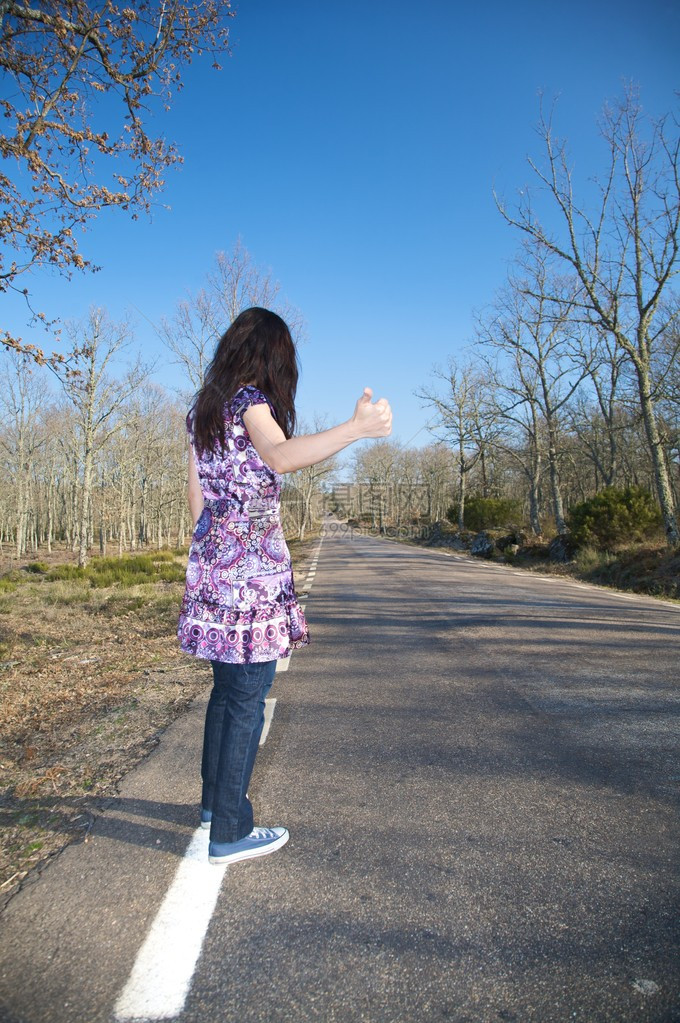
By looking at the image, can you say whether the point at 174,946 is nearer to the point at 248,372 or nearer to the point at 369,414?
the point at 369,414

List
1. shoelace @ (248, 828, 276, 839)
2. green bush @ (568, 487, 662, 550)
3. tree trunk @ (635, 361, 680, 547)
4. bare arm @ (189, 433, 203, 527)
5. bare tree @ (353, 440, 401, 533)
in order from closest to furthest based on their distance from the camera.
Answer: shoelace @ (248, 828, 276, 839) → bare arm @ (189, 433, 203, 527) → tree trunk @ (635, 361, 680, 547) → green bush @ (568, 487, 662, 550) → bare tree @ (353, 440, 401, 533)

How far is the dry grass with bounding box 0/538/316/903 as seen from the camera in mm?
2396

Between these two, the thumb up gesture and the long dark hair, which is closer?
the thumb up gesture

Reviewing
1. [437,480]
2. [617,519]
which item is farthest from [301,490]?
[617,519]

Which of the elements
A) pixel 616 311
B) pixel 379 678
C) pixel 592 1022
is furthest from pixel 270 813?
pixel 616 311

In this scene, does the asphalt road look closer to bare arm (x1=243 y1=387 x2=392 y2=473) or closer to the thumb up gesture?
bare arm (x1=243 y1=387 x2=392 y2=473)

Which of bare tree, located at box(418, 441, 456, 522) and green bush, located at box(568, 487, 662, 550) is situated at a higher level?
bare tree, located at box(418, 441, 456, 522)

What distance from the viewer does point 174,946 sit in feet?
5.40

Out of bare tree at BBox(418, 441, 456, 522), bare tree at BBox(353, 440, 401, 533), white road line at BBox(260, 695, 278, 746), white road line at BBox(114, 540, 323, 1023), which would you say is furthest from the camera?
bare tree at BBox(353, 440, 401, 533)

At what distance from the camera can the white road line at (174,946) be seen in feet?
4.72

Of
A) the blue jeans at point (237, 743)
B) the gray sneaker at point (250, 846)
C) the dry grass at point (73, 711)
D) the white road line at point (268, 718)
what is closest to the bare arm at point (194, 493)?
the blue jeans at point (237, 743)

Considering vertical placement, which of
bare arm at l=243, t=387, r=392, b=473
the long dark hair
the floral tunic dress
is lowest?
the floral tunic dress

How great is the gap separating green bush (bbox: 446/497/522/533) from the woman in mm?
29430

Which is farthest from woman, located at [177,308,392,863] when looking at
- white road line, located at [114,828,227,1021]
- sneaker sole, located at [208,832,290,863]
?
white road line, located at [114,828,227,1021]
